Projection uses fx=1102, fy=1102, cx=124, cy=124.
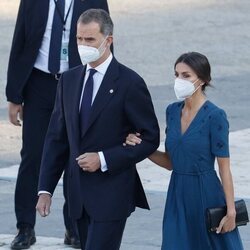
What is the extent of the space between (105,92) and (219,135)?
2.05 feet

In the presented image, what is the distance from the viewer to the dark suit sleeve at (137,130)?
5559mm

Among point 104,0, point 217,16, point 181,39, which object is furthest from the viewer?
point 217,16

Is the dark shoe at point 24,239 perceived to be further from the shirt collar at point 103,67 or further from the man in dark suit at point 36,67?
the shirt collar at point 103,67

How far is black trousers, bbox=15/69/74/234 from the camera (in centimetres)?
730

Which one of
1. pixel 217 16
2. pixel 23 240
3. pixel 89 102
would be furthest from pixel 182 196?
pixel 217 16

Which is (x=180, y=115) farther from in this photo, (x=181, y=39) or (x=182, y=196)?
(x=181, y=39)

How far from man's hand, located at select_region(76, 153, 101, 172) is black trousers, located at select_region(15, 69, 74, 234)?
1817 mm

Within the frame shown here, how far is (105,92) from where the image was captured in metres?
5.65

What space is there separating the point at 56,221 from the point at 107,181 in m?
2.66

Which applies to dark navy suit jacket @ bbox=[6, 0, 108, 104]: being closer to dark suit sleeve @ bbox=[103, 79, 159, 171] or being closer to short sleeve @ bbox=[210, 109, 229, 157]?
dark suit sleeve @ bbox=[103, 79, 159, 171]

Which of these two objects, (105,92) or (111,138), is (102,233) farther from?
(105,92)

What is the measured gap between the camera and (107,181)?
566 centimetres

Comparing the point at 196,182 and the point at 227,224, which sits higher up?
the point at 196,182

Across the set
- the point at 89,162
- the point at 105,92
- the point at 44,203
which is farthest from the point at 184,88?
the point at 44,203
